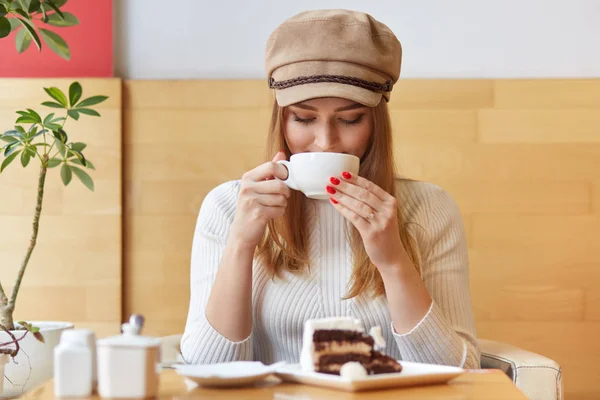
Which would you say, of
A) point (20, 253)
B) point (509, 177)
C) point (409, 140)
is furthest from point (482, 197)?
point (20, 253)

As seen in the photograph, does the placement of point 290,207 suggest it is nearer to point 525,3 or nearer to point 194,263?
point 194,263

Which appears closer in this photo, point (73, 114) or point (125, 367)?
point (125, 367)

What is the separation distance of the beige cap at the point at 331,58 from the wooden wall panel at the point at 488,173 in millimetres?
667

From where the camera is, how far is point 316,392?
3.05 ft

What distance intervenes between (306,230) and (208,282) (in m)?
0.24

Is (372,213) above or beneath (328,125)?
beneath

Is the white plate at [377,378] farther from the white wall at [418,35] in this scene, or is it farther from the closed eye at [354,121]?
the white wall at [418,35]

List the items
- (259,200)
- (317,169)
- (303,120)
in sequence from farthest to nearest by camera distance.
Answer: (303,120), (259,200), (317,169)

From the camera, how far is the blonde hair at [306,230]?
1554mm

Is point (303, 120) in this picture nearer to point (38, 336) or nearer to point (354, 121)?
point (354, 121)

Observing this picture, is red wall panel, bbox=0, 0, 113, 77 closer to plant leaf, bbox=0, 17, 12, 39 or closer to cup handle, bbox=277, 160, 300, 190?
plant leaf, bbox=0, 17, 12, 39

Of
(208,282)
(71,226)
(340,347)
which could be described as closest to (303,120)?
(208,282)

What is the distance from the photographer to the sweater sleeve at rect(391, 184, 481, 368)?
1303 millimetres

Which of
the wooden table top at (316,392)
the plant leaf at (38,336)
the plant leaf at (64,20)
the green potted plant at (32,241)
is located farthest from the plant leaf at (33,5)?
the wooden table top at (316,392)
